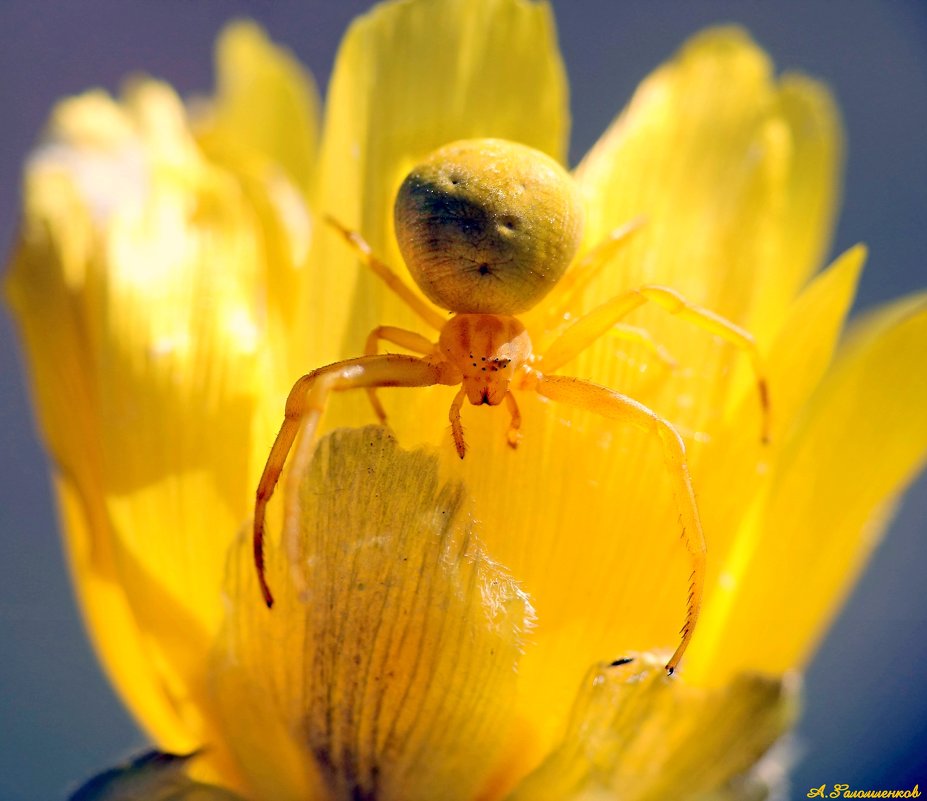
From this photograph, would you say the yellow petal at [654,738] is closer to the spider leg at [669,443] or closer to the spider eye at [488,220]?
the spider leg at [669,443]

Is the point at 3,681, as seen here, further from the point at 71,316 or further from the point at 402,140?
the point at 402,140

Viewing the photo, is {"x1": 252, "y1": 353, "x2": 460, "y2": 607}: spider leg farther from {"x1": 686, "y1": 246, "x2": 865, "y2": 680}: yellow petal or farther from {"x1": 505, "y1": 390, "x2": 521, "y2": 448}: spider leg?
{"x1": 686, "y1": 246, "x2": 865, "y2": 680}: yellow petal

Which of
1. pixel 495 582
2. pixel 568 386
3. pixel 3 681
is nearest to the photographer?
pixel 495 582

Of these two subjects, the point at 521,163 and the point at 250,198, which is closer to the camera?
the point at 521,163

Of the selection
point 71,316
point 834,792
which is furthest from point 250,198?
point 834,792

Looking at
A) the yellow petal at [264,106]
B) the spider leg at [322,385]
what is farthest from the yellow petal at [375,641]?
the yellow petal at [264,106]

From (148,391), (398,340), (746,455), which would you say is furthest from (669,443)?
(148,391)
